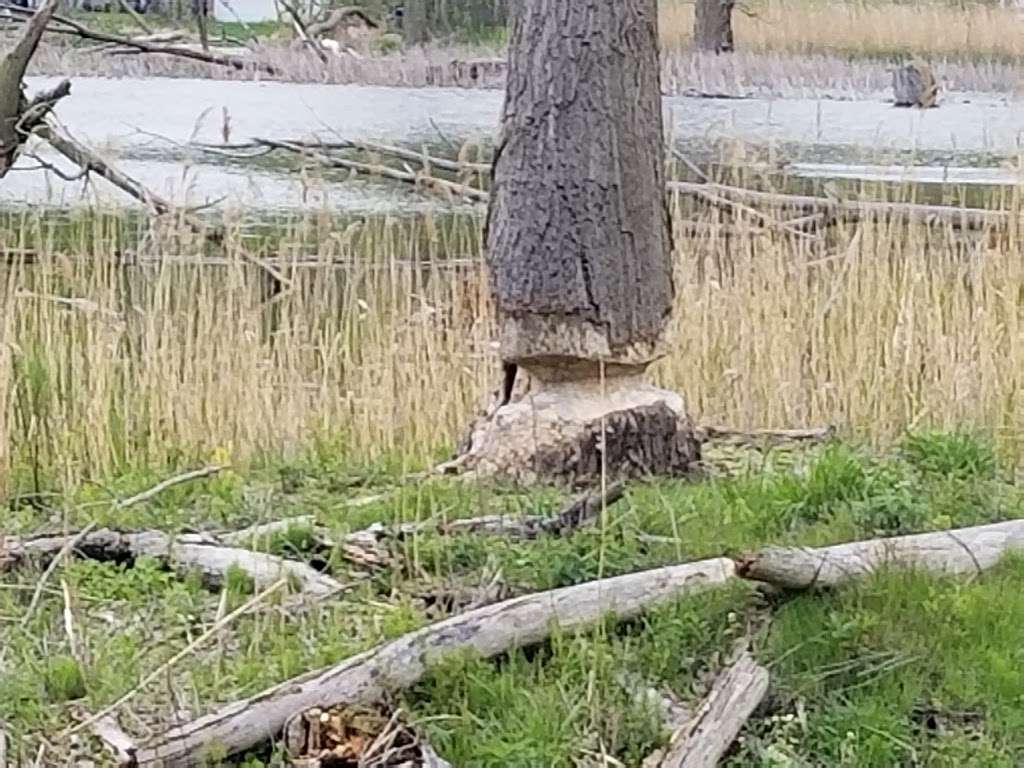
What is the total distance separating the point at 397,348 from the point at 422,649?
99.6 inches

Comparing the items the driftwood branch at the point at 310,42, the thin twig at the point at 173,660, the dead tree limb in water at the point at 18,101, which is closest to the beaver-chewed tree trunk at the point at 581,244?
the thin twig at the point at 173,660

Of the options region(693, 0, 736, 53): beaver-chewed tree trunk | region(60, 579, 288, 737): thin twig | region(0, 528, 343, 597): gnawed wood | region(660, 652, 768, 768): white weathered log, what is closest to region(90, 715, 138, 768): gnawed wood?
region(60, 579, 288, 737): thin twig

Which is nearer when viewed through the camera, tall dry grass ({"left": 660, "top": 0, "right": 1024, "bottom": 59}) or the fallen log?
the fallen log

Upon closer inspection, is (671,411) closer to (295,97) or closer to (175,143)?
(175,143)

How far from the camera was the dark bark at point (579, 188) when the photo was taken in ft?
12.9

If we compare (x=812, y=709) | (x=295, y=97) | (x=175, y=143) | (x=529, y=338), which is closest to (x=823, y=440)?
(x=529, y=338)

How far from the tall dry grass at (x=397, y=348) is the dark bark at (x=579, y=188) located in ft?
2.22

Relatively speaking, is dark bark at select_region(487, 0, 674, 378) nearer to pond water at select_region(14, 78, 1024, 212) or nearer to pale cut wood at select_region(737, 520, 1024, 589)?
pale cut wood at select_region(737, 520, 1024, 589)

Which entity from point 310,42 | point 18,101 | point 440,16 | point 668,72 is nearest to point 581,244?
point 18,101

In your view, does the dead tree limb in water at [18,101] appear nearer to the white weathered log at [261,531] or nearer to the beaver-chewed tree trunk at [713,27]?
the white weathered log at [261,531]

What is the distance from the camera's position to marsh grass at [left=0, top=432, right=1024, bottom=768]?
2541 mm

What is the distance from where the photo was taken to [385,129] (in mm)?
10562

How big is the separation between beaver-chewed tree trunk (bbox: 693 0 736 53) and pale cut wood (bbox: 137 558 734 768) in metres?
13.2

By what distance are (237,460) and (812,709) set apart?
2225mm
